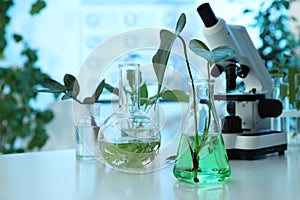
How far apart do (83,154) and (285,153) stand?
53 cm

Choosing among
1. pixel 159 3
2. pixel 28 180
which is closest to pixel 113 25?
pixel 159 3

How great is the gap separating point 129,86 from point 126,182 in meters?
0.20

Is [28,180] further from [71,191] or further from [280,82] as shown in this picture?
[280,82]

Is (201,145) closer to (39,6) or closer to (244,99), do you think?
(244,99)

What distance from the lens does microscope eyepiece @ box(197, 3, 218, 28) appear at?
105 cm

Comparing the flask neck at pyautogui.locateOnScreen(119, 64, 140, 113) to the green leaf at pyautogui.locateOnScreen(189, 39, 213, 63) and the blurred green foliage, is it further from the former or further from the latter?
the blurred green foliage

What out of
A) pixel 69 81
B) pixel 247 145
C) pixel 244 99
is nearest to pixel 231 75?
pixel 244 99

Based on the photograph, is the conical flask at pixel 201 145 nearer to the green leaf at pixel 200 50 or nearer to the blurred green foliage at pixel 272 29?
the green leaf at pixel 200 50

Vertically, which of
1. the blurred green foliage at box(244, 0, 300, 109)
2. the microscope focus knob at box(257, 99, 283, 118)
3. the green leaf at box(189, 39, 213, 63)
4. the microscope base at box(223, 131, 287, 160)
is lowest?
the microscope base at box(223, 131, 287, 160)

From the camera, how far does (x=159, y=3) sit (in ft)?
9.46

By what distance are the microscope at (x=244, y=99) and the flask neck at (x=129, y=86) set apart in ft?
0.83

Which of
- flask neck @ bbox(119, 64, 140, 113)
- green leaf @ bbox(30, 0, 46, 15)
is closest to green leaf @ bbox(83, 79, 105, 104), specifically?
flask neck @ bbox(119, 64, 140, 113)

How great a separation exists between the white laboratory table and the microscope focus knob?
13cm

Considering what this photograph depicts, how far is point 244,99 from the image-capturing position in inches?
43.3
